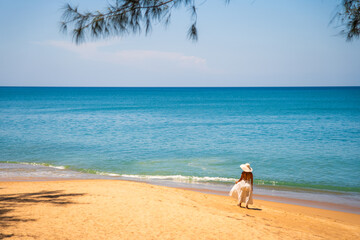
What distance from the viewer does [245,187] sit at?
30.6 feet

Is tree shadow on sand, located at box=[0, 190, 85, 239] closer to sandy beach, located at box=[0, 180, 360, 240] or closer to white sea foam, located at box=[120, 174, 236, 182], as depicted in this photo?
sandy beach, located at box=[0, 180, 360, 240]

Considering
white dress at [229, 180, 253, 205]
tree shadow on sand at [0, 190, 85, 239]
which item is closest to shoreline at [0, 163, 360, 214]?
white dress at [229, 180, 253, 205]

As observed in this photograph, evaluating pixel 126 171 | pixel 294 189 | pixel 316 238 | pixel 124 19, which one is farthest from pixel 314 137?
pixel 124 19

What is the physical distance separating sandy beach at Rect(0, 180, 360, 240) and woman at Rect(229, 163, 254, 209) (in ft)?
1.23

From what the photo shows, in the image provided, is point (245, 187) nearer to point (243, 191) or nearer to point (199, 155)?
point (243, 191)

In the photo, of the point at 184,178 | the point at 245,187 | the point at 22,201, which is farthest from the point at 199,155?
the point at 22,201

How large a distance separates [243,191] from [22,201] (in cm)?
647

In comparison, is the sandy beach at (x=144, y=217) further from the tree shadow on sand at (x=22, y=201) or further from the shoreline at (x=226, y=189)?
the shoreline at (x=226, y=189)

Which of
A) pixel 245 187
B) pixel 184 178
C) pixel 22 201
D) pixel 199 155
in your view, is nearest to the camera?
pixel 22 201

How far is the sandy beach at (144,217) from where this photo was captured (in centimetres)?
622

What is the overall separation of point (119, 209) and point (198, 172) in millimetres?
8941

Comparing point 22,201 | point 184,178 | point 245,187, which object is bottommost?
point 184,178

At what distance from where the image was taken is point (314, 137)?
2742 cm

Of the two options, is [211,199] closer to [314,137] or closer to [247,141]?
[247,141]
